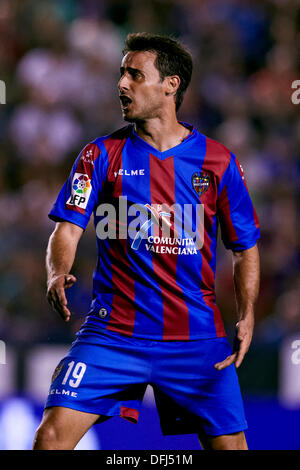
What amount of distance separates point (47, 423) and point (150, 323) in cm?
55

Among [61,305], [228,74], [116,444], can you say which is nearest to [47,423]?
[61,305]

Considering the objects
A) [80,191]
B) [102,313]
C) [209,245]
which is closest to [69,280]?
[102,313]

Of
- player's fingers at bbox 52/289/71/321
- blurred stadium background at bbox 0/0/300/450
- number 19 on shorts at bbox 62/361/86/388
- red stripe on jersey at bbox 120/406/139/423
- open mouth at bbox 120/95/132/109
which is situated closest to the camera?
player's fingers at bbox 52/289/71/321

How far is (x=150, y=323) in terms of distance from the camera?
10.4 feet

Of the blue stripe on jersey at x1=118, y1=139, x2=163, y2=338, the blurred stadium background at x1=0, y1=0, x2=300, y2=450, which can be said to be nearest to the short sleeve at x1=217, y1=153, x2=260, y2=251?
the blue stripe on jersey at x1=118, y1=139, x2=163, y2=338

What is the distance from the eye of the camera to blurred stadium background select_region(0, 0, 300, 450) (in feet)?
16.7

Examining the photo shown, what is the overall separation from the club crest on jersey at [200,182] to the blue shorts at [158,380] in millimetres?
612

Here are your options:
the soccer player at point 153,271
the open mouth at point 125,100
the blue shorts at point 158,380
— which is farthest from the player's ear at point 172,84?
the blue shorts at point 158,380

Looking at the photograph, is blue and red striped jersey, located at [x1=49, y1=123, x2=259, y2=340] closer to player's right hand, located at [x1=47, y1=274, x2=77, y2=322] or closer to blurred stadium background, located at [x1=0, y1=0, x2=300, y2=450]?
player's right hand, located at [x1=47, y1=274, x2=77, y2=322]

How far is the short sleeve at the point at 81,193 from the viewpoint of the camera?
3174 mm

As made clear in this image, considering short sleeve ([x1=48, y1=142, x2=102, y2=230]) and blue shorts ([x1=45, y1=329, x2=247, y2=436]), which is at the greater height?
short sleeve ([x1=48, y1=142, x2=102, y2=230])

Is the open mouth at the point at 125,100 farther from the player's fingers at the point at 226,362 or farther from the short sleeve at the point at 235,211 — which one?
the player's fingers at the point at 226,362

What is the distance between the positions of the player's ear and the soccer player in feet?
0.10

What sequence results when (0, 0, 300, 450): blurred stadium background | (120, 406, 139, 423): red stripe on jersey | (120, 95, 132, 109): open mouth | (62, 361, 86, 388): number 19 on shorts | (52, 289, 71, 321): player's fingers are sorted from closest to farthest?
1. (52, 289, 71, 321): player's fingers
2. (62, 361, 86, 388): number 19 on shorts
3. (120, 406, 139, 423): red stripe on jersey
4. (120, 95, 132, 109): open mouth
5. (0, 0, 300, 450): blurred stadium background
